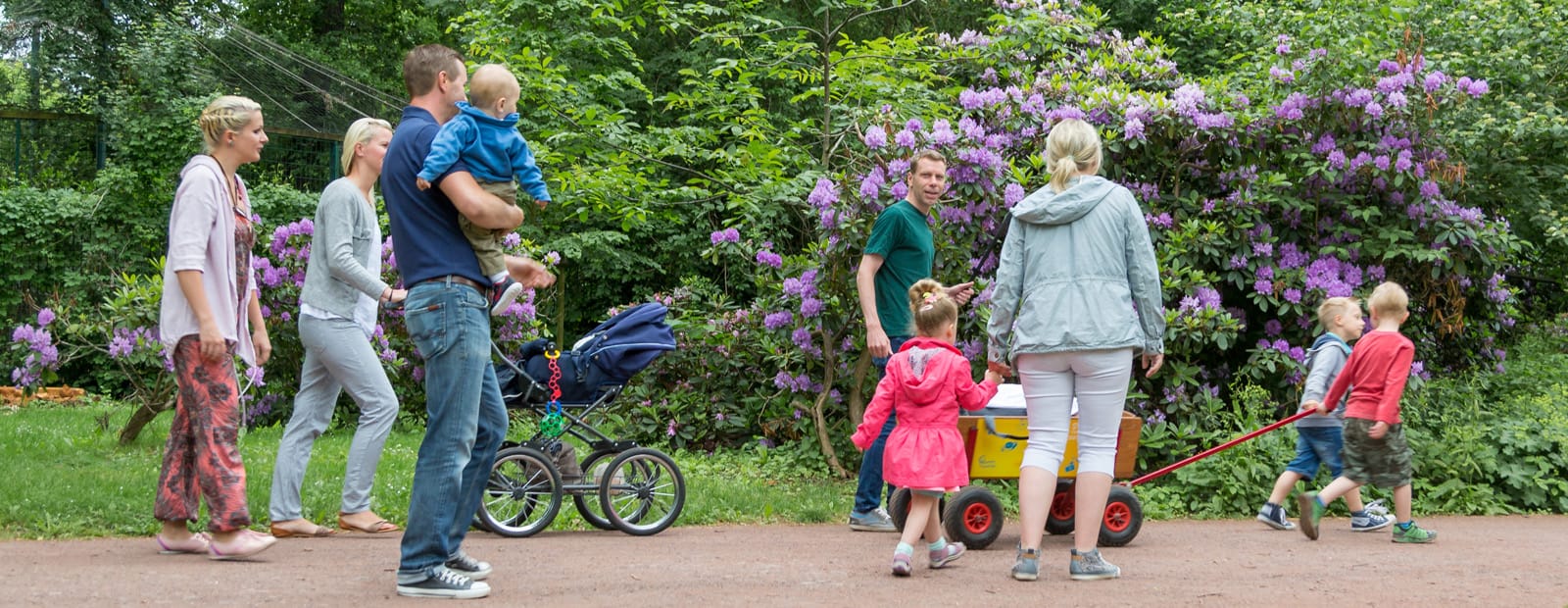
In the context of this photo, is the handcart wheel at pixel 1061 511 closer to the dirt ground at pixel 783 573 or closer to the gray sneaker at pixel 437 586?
the dirt ground at pixel 783 573

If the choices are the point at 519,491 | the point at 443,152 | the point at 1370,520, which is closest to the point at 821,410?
the point at 519,491

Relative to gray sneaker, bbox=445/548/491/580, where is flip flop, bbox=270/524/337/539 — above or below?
below

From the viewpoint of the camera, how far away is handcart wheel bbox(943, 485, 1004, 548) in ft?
19.3

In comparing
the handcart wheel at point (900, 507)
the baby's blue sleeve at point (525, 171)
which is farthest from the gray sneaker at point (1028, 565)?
the baby's blue sleeve at point (525, 171)

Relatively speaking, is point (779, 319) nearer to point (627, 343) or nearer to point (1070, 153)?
point (627, 343)

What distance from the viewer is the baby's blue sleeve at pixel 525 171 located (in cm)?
442

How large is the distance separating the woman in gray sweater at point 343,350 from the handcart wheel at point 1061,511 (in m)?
2.95

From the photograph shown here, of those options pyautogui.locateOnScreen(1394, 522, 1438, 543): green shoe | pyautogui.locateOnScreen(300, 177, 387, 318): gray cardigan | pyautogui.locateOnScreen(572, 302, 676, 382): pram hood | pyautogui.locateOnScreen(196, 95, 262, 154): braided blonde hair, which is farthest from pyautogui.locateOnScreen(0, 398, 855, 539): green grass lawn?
pyautogui.locateOnScreen(1394, 522, 1438, 543): green shoe

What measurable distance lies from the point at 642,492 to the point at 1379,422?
138 inches

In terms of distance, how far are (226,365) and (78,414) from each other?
277 inches

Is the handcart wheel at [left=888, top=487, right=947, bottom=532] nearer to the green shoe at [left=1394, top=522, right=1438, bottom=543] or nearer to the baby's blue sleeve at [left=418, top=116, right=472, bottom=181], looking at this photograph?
the green shoe at [left=1394, top=522, right=1438, bottom=543]

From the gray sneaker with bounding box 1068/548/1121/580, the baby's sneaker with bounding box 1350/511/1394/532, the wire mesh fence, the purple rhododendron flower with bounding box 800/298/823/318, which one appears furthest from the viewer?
the wire mesh fence

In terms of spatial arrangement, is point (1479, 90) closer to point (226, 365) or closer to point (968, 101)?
point (968, 101)

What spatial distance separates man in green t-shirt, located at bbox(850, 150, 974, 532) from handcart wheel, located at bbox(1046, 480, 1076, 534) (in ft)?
2.50
